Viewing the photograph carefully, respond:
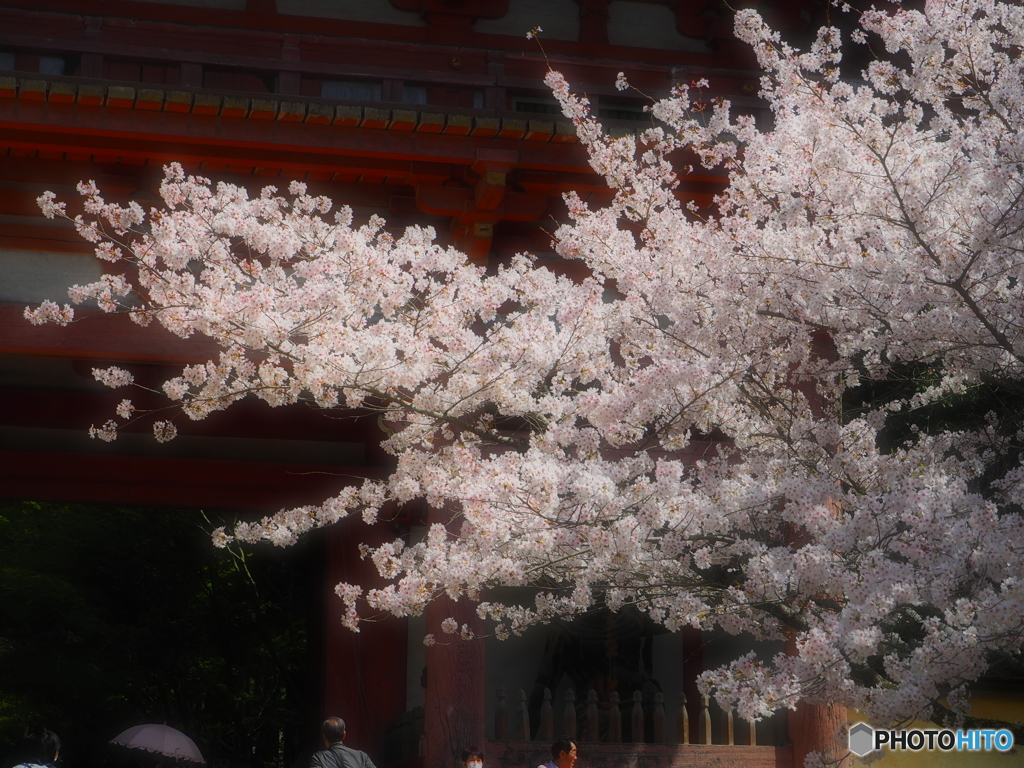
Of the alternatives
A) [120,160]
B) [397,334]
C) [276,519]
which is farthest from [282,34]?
[276,519]

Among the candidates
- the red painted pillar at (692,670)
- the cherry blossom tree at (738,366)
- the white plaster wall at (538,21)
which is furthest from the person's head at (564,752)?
the white plaster wall at (538,21)

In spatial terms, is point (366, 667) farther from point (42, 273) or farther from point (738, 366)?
point (738, 366)

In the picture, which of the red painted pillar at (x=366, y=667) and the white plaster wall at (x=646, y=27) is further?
→ the white plaster wall at (x=646, y=27)

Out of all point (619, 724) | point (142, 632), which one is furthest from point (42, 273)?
point (142, 632)

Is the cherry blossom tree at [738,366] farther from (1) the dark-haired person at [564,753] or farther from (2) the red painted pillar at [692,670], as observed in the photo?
(2) the red painted pillar at [692,670]

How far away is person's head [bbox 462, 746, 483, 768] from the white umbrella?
20.9 ft

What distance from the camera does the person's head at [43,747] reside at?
4.64 metres

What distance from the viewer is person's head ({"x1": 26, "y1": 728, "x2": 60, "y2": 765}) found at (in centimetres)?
464

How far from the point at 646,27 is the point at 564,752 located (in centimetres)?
574

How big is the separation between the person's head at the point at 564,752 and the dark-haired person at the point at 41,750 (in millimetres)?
2341

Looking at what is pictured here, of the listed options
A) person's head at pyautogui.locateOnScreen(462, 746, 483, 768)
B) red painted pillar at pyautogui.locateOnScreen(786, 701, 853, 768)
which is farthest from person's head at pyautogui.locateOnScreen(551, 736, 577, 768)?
red painted pillar at pyautogui.locateOnScreen(786, 701, 853, 768)

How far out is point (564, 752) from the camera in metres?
5.38
